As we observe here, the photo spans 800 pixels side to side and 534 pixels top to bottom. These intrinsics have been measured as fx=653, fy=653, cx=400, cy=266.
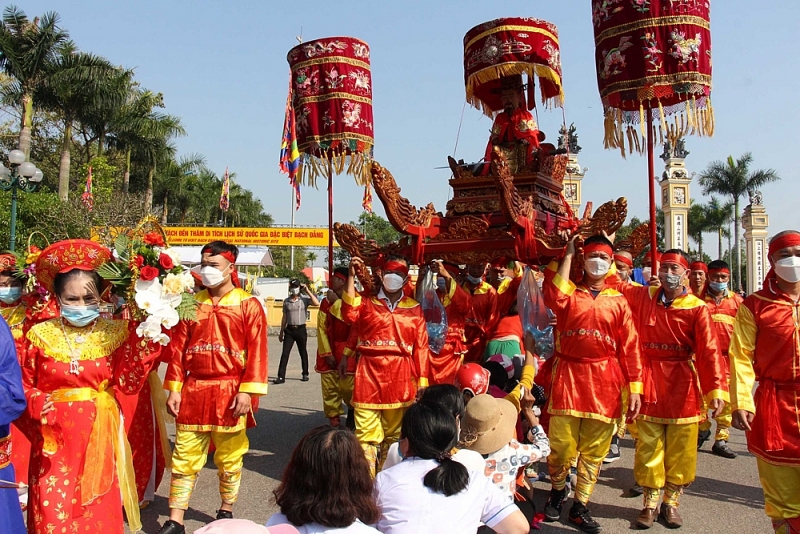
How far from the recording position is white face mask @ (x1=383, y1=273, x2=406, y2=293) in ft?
17.2

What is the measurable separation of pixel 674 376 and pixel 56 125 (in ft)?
116

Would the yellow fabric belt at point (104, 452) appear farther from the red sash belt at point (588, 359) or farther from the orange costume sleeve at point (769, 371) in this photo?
the orange costume sleeve at point (769, 371)

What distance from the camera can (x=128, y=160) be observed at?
30.8 meters

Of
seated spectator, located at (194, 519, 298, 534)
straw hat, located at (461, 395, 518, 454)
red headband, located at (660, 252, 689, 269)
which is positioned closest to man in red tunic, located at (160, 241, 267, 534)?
straw hat, located at (461, 395, 518, 454)

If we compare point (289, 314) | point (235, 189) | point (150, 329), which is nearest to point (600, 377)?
point (150, 329)

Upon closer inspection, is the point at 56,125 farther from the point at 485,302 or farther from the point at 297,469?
the point at 297,469

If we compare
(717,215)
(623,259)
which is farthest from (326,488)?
(717,215)

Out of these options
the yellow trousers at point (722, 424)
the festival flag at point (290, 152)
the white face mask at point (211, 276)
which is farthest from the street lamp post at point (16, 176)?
the yellow trousers at point (722, 424)

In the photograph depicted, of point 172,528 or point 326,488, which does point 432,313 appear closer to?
point 172,528

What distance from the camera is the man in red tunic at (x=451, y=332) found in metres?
6.02

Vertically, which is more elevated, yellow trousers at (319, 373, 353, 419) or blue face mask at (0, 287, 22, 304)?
blue face mask at (0, 287, 22, 304)

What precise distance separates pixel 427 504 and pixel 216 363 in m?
2.43

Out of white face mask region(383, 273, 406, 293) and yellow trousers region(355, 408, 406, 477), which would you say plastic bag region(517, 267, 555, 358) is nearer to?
white face mask region(383, 273, 406, 293)

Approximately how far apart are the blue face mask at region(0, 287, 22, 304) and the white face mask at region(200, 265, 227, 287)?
78.9 inches
